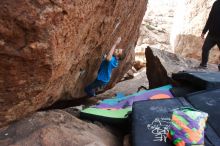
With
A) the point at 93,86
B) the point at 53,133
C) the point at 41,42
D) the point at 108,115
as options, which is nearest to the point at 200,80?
the point at 108,115

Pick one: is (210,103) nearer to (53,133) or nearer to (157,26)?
(53,133)

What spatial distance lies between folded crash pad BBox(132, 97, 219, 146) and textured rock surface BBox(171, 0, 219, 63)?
8.25 meters

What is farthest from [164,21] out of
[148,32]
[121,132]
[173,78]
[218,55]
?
[121,132]

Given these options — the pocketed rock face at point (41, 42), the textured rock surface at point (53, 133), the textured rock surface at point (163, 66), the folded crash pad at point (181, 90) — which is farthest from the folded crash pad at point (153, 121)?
the textured rock surface at point (163, 66)

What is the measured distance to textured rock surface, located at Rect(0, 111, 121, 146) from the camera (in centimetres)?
375

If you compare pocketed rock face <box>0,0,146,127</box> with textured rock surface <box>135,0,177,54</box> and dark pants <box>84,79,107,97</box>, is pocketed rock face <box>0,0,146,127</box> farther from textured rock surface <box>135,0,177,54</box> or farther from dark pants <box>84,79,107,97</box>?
textured rock surface <box>135,0,177,54</box>

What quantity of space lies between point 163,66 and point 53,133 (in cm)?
398

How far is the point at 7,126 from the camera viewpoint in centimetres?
398

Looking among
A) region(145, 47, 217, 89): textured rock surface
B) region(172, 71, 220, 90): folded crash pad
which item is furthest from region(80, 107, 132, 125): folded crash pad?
region(145, 47, 217, 89): textured rock surface

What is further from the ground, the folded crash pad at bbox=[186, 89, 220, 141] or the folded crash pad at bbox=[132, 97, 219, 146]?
the folded crash pad at bbox=[186, 89, 220, 141]

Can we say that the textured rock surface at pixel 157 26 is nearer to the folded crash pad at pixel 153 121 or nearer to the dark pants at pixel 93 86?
the dark pants at pixel 93 86

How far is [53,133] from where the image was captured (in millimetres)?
3900

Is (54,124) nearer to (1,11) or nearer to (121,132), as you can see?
(121,132)

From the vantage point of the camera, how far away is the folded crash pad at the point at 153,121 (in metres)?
3.86
